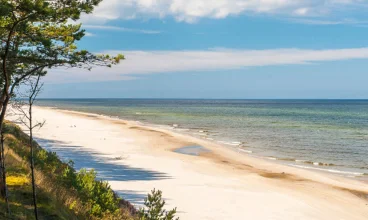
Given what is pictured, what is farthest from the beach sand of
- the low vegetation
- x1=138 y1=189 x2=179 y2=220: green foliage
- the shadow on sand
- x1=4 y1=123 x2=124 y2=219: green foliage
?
x1=138 y1=189 x2=179 y2=220: green foliage

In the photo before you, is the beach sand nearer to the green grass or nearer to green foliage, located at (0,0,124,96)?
the green grass

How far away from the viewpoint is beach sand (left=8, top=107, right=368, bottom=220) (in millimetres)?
14781

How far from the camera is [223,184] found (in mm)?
19297

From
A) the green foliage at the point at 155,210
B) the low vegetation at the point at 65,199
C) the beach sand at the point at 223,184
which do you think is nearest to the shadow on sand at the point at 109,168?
the beach sand at the point at 223,184

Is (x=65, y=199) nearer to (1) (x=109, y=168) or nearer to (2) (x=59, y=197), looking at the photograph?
(2) (x=59, y=197)

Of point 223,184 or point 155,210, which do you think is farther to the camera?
point 223,184

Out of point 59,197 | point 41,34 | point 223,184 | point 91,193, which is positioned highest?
point 41,34

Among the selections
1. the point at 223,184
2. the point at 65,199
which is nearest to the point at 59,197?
the point at 65,199

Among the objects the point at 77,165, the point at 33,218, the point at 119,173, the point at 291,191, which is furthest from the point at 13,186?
the point at 291,191

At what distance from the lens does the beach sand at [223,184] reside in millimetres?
14781

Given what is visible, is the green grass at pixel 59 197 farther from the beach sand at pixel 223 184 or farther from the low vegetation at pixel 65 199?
the beach sand at pixel 223 184

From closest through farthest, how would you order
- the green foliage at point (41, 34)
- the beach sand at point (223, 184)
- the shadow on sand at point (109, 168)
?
the green foliage at point (41, 34)
the beach sand at point (223, 184)
the shadow on sand at point (109, 168)

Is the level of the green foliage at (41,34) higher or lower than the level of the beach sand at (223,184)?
higher

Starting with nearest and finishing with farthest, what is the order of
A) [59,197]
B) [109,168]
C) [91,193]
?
[59,197], [91,193], [109,168]
